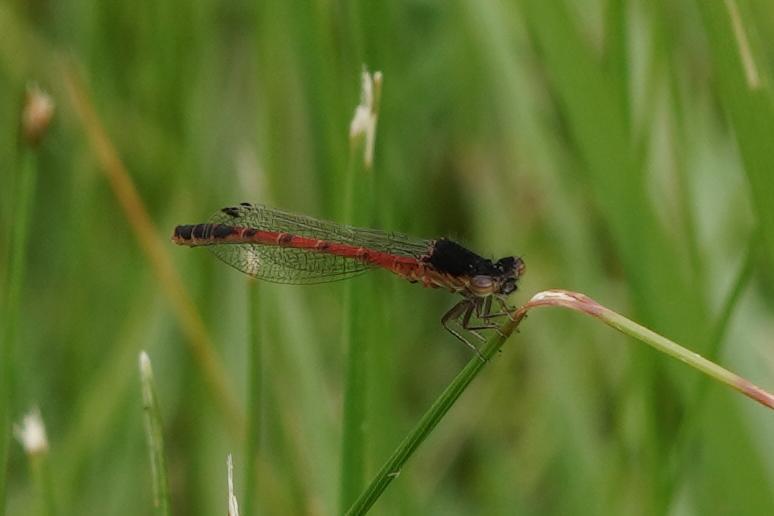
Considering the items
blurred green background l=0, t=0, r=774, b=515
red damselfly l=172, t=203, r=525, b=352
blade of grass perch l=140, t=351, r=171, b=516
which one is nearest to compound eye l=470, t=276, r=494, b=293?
red damselfly l=172, t=203, r=525, b=352

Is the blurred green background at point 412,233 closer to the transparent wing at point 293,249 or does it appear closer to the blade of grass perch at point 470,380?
the transparent wing at point 293,249

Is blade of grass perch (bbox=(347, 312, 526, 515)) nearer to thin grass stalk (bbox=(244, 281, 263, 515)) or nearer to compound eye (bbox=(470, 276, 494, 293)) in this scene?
thin grass stalk (bbox=(244, 281, 263, 515))

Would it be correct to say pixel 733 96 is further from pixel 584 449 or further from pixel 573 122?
pixel 584 449

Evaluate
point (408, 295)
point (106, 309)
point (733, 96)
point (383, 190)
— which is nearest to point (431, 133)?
point (408, 295)

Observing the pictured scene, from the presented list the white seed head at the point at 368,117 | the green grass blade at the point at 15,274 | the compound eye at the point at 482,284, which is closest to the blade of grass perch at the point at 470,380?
the white seed head at the point at 368,117

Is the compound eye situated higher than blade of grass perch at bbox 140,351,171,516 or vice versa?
the compound eye
